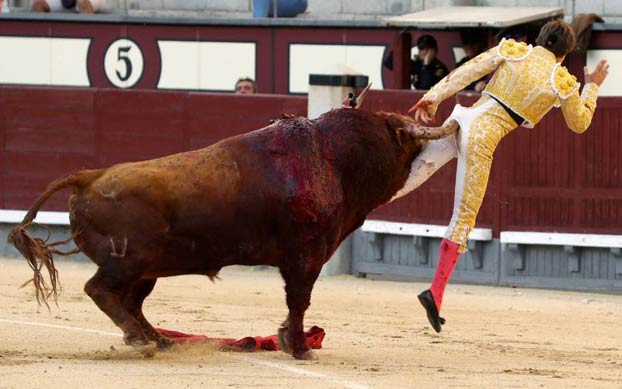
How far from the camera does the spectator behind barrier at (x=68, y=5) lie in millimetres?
15531

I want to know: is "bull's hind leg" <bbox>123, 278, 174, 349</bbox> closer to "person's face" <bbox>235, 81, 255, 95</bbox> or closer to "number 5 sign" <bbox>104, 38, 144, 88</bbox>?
"person's face" <bbox>235, 81, 255, 95</bbox>

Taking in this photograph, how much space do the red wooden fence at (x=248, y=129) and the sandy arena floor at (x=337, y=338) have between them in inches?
22.8

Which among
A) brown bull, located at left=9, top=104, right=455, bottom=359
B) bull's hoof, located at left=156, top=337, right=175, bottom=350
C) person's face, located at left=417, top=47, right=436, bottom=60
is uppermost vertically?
person's face, located at left=417, top=47, right=436, bottom=60

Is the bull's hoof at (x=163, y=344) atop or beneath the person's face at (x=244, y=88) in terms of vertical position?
beneath

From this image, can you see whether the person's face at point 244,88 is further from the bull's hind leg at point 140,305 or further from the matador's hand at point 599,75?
the bull's hind leg at point 140,305

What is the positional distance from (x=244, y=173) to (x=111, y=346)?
1.08 m

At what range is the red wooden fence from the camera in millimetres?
11758

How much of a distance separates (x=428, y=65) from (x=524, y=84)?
16.4ft

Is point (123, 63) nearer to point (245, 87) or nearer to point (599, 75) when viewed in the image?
point (245, 87)

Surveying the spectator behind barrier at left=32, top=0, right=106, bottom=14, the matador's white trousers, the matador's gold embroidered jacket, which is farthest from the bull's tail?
the spectator behind barrier at left=32, top=0, right=106, bottom=14

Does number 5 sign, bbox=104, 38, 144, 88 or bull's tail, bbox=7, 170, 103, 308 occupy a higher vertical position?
number 5 sign, bbox=104, 38, 144, 88

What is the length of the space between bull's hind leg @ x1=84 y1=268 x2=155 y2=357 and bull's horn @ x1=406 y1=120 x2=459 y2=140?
1.58m

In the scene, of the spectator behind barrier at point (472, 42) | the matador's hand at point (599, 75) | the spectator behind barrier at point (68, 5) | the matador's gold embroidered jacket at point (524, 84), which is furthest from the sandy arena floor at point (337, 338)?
the spectator behind barrier at point (68, 5)

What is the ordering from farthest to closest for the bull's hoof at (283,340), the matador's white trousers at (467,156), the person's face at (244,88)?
the person's face at (244,88), the matador's white trousers at (467,156), the bull's hoof at (283,340)
